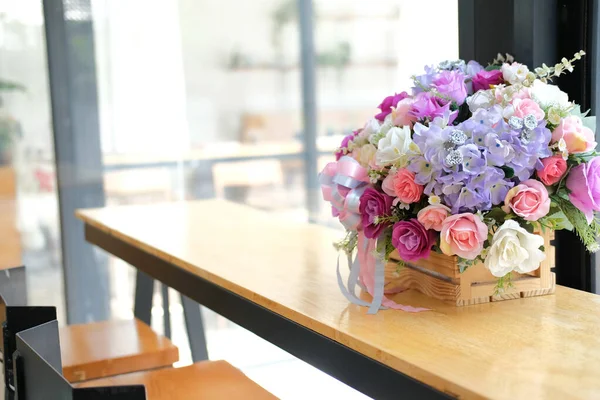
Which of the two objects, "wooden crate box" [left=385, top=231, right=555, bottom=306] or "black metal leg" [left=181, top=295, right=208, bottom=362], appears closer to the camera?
Result: "wooden crate box" [left=385, top=231, right=555, bottom=306]

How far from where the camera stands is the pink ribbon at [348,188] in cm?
155

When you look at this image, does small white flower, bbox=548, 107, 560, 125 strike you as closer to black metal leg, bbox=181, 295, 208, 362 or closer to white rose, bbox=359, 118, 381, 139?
white rose, bbox=359, 118, 381, 139

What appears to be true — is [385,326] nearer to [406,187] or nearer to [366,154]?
[406,187]

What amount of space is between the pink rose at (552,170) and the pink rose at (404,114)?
0.25 m

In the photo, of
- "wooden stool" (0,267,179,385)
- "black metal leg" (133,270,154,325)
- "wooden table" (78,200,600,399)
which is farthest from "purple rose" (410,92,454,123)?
"black metal leg" (133,270,154,325)

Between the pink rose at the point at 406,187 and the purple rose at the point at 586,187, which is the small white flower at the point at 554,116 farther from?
the pink rose at the point at 406,187

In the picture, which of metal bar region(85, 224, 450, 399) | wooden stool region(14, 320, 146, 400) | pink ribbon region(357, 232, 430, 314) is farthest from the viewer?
pink ribbon region(357, 232, 430, 314)

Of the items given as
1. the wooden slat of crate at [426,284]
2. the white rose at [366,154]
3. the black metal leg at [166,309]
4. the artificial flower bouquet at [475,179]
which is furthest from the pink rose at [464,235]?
the black metal leg at [166,309]

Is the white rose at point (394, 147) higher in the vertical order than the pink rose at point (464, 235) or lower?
higher

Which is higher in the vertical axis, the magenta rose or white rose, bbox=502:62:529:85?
white rose, bbox=502:62:529:85

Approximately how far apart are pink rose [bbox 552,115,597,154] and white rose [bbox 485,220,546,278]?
18 cm

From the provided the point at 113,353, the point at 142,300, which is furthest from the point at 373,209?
the point at 142,300

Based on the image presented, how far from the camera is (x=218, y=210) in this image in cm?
293

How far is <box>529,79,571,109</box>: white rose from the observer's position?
4.82 ft
